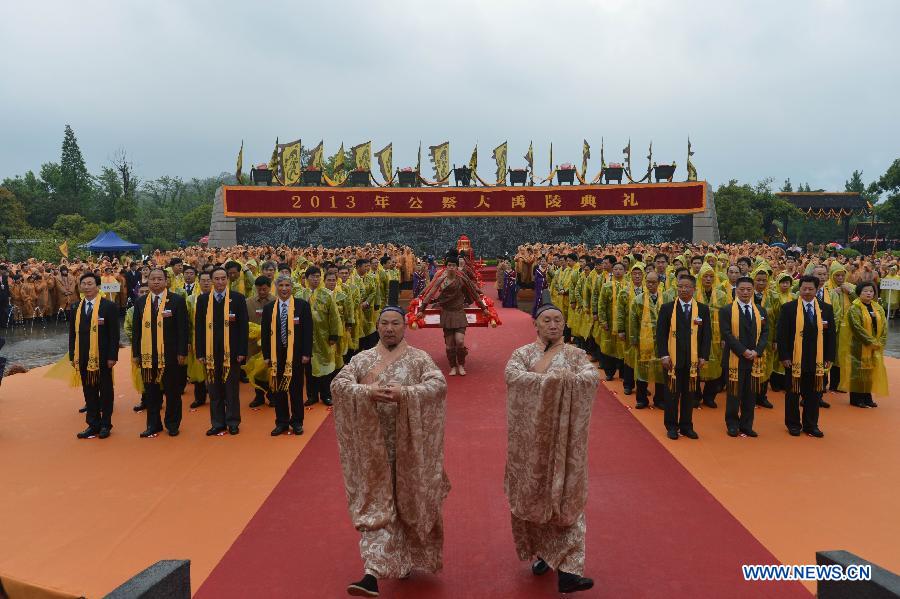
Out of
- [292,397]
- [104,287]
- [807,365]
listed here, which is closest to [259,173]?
[104,287]

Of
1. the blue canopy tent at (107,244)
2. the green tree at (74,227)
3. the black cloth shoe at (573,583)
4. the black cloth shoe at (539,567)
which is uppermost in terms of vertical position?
the green tree at (74,227)

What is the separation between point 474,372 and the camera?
8570 mm

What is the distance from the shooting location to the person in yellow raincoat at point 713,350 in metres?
6.68

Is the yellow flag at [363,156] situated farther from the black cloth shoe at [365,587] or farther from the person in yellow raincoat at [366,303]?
the black cloth shoe at [365,587]

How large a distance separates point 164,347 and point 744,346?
570 cm

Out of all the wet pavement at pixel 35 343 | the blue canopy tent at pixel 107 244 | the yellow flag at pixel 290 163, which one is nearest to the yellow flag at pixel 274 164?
the yellow flag at pixel 290 163

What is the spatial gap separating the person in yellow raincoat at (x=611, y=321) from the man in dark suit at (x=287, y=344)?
3.85 meters

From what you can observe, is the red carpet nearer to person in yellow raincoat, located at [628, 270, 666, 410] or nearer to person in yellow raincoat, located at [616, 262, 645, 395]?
person in yellow raincoat, located at [628, 270, 666, 410]

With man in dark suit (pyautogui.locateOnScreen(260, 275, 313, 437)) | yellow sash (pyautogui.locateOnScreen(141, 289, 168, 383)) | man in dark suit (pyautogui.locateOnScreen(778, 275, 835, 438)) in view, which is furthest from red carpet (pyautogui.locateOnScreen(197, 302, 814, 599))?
yellow sash (pyautogui.locateOnScreen(141, 289, 168, 383))

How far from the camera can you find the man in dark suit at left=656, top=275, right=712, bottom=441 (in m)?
5.61

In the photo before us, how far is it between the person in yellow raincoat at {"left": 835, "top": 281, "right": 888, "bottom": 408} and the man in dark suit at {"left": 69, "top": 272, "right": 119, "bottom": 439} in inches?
309

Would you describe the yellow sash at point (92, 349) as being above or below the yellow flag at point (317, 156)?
below

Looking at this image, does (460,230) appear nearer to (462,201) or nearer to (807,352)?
(462,201)

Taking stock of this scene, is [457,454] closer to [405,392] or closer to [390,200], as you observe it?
[405,392]
